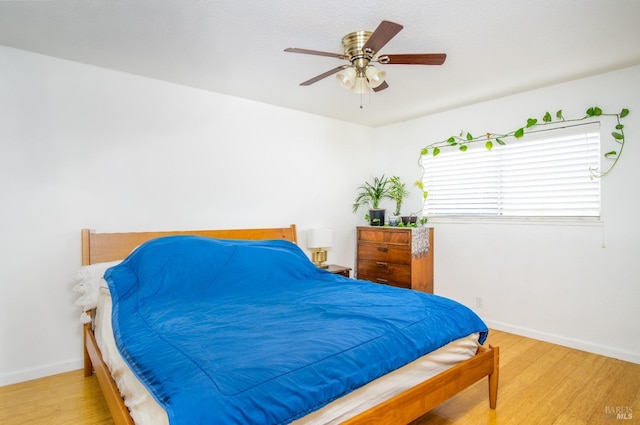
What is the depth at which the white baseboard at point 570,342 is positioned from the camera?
2.87 meters

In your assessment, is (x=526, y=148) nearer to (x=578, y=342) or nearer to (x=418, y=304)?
(x=578, y=342)

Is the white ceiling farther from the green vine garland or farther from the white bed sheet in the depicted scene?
the white bed sheet

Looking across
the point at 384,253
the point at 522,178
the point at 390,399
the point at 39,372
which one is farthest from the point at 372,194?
the point at 39,372

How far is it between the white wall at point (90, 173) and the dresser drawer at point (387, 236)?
1.14 meters

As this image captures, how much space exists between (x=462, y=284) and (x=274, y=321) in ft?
9.54

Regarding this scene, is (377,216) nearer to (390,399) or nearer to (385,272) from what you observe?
(385,272)

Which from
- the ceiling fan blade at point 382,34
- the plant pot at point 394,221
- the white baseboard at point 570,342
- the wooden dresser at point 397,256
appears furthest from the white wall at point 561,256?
the ceiling fan blade at point 382,34

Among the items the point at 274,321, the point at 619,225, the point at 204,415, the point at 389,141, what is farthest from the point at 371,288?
the point at 389,141

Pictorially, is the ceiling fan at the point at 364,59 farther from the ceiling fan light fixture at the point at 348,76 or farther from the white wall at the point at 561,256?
the white wall at the point at 561,256

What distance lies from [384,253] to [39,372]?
3393 mm

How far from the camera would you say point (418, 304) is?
2.11m

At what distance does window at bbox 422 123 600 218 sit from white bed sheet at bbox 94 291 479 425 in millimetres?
1982

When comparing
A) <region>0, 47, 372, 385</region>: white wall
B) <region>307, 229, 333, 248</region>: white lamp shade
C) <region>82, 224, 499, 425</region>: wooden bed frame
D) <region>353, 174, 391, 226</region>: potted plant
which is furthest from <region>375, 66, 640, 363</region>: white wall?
<region>0, 47, 372, 385</region>: white wall

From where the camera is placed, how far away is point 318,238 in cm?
398
